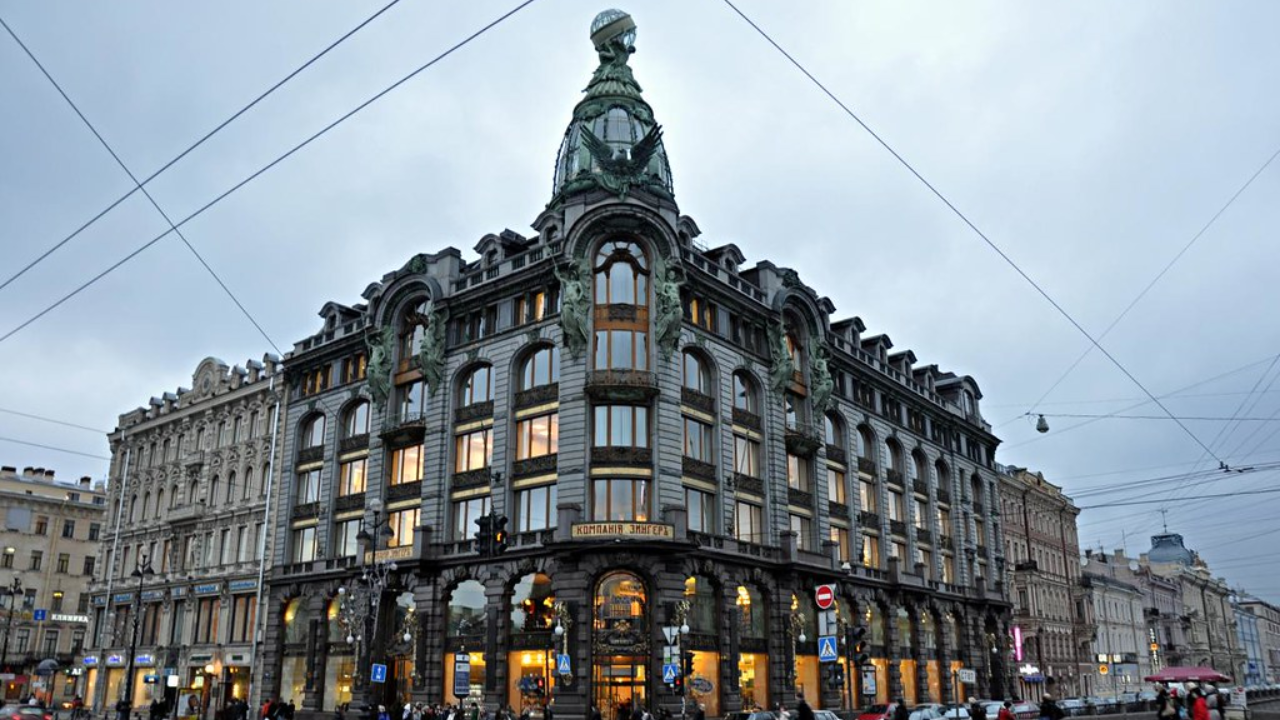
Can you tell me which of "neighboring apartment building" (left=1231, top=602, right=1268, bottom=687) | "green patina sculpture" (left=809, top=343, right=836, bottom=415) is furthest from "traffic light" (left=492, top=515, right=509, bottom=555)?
"neighboring apartment building" (left=1231, top=602, right=1268, bottom=687)

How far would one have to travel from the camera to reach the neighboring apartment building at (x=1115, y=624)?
96.3 metres

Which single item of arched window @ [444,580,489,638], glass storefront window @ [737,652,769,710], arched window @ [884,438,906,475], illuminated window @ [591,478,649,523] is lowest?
glass storefront window @ [737,652,769,710]

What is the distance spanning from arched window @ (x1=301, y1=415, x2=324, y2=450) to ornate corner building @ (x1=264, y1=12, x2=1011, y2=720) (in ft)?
0.79

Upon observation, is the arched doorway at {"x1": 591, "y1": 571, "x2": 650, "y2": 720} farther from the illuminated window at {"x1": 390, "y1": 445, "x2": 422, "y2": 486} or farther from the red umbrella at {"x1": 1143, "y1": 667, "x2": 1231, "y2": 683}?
the red umbrella at {"x1": 1143, "y1": 667, "x2": 1231, "y2": 683}

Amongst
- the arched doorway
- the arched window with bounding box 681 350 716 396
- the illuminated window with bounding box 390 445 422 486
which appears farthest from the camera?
the illuminated window with bounding box 390 445 422 486

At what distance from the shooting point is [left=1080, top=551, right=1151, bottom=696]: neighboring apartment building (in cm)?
9631

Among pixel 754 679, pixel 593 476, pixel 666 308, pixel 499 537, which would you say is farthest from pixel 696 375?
pixel 499 537

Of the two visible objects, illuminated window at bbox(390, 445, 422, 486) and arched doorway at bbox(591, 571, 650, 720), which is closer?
arched doorway at bbox(591, 571, 650, 720)

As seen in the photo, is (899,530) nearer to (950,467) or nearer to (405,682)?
(950,467)

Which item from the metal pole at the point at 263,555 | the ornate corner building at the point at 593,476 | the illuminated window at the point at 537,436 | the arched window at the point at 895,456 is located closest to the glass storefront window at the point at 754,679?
the ornate corner building at the point at 593,476

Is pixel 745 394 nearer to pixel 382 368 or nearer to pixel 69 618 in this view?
pixel 382 368

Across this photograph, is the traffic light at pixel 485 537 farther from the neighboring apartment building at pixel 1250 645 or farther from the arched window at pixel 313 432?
the neighboring apartment building at pixel 1250 645

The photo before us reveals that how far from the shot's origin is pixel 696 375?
51250 mm

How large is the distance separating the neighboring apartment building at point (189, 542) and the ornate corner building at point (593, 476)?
324 cm
